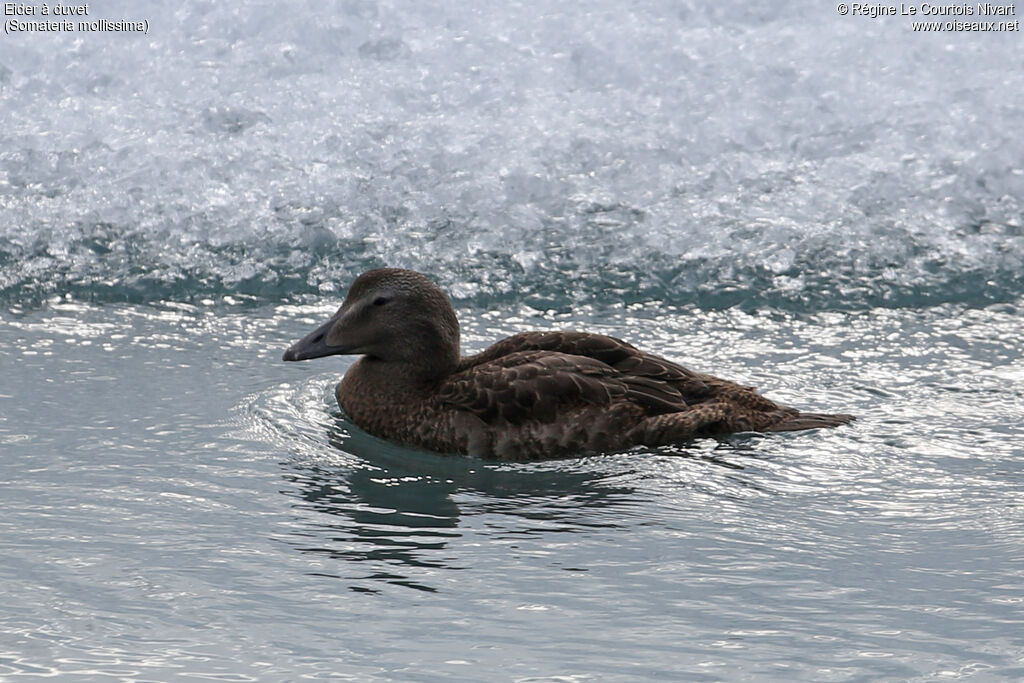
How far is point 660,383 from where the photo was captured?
22.2ft

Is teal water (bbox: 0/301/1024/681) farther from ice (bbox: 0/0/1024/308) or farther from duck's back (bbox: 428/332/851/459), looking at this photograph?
ice (bbox: 0/0/1024/308)

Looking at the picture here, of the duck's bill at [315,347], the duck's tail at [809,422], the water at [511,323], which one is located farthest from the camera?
the duck's bill at [315,347]

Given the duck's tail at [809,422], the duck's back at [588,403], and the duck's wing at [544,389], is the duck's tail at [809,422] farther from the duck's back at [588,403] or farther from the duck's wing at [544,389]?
the duck's wing at [544,389]

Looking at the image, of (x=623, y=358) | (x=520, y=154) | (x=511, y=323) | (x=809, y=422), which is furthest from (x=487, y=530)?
(x=520, y=154)

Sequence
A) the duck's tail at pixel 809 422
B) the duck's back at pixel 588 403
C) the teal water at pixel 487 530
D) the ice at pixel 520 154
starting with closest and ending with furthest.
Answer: the teal water at pixel 487 530 → the duck's back at pixel 588 403 → the duck's tail at pixel 809 422 → the ice at pixel 520 154

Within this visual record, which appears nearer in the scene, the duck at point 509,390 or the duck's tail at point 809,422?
the duck at point 509,390

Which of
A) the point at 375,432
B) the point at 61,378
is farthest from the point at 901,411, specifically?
the point at 61,378

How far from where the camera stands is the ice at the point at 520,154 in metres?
8.81

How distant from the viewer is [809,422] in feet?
21.9

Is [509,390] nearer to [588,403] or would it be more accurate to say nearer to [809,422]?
[588,403]

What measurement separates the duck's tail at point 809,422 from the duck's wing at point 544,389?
0.42 metres

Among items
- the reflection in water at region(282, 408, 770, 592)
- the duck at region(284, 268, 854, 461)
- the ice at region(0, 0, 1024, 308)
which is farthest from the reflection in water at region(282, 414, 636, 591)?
the ice at region(0, 0, 1024, 308)

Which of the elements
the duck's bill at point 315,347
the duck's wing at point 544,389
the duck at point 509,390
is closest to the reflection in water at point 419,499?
the duck at point 509,390

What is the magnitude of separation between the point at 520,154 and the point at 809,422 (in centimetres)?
408
